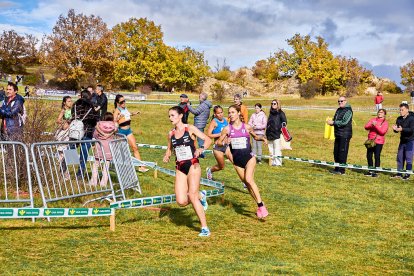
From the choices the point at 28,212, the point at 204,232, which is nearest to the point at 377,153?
the point at 204,232

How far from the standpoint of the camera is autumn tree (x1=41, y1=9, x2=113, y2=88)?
5956cm

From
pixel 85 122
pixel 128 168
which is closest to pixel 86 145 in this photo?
pixel 128 168

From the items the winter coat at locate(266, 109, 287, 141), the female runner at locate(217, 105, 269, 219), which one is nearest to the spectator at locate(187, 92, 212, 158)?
the winter coat at locate(266, 109, 287, 141)

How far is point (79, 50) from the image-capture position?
197 ft

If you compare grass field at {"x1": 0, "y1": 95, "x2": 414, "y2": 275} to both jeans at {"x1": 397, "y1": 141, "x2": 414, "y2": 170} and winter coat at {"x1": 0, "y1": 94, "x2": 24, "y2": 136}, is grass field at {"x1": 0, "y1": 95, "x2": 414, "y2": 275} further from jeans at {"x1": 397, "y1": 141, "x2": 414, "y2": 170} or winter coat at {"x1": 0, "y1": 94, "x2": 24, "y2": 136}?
winter coat at {"x1": 0, "y1": 94, "x2": 24, "y2": 136}

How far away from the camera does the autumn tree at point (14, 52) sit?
275ft

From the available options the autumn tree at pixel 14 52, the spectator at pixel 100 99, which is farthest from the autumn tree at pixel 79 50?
the spectator at pixel 100 99

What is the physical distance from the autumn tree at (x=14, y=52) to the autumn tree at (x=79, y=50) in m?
26.0

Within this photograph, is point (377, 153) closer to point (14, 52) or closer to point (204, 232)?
point (204, 232)

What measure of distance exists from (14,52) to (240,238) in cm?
8735

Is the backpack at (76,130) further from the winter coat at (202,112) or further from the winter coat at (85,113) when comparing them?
the winter coat at (202,112)

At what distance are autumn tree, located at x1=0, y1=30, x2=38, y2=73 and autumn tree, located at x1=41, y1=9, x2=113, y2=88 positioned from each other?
1024 inches

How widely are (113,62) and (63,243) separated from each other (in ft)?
182

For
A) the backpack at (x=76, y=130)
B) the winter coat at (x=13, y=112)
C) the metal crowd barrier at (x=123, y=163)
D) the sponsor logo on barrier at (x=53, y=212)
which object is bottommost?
the sponsor logo on barrier at (x=53, y=212)
